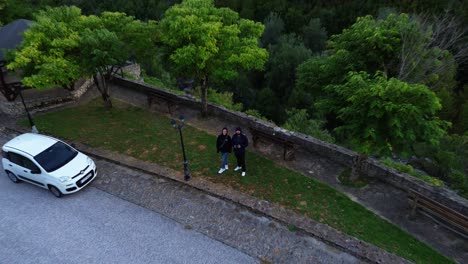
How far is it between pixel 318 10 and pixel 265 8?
9125 millimetres

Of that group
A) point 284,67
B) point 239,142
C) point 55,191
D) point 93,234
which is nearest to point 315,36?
point 284,67

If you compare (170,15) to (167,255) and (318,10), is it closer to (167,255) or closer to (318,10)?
(167,255)

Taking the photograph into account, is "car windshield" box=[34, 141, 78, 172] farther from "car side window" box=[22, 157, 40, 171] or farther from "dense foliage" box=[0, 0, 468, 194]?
"dense foliage" box=[0, 0, 468, 194]

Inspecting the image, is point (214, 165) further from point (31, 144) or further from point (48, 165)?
point (31, 144)

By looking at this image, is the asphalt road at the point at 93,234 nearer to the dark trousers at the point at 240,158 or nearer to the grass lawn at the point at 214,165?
the grass lawn at the point at 214,165

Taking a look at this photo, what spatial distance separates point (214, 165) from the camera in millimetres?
13516

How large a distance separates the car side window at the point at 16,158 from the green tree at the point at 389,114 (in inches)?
478

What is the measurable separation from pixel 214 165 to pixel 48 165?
6.41 metres

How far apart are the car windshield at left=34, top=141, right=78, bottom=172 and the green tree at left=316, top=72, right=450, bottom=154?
34.4 ft

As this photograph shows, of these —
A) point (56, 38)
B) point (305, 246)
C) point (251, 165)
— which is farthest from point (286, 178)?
point (56, 38)

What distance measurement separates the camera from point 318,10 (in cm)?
5491

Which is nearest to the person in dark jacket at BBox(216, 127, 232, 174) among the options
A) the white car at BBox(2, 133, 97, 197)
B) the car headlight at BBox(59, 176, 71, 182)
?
the white car at BBox(2, 133, 97, 197)

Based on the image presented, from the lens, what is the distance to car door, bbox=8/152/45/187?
481 inches

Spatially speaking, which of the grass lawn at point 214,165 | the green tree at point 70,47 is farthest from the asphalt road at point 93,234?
the green tree at point 70,47
